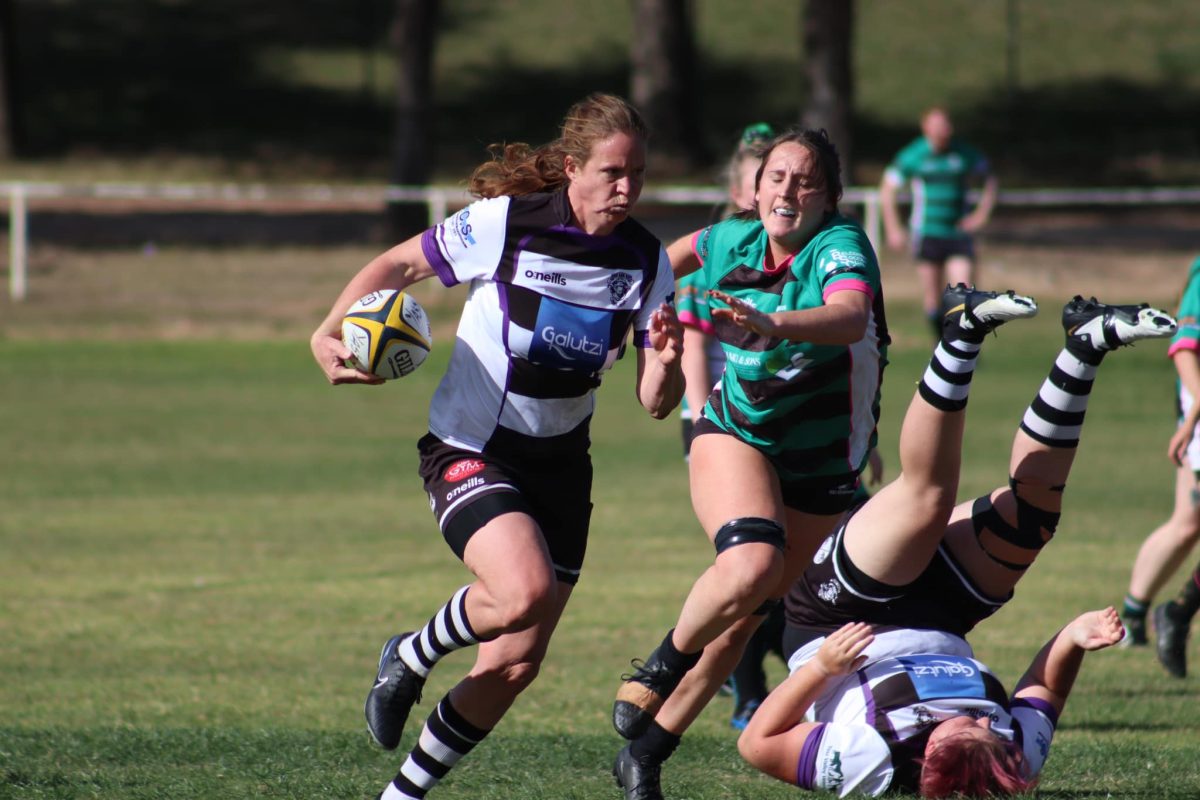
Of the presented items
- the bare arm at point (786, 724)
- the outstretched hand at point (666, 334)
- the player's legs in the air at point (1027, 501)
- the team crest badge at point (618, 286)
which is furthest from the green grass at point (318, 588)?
the team crest badge at point (618, 286)

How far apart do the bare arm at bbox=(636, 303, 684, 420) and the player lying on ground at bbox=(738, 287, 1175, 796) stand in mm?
881

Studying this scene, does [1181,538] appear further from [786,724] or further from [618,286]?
[618,286]

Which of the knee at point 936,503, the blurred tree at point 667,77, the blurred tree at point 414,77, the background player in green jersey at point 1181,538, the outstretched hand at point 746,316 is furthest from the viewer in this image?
the blurred tree at point 667,77

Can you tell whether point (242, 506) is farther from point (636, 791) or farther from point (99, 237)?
point (99, 237)

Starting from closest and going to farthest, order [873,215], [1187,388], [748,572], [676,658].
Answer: [748,572], [676,658], [1187,388], [873,215]

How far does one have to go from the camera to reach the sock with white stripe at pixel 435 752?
15.6 feet

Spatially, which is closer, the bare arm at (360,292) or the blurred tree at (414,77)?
the bare arm at (360,292)

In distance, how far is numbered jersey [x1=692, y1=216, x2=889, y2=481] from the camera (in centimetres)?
498

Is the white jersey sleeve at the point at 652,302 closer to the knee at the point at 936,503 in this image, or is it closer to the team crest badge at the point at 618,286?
the team crest badge at the point at 618,286

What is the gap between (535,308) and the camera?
4895 mm

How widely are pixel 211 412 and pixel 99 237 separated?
37.7 ft

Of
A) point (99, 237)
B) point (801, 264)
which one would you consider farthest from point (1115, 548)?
point (99, 237)

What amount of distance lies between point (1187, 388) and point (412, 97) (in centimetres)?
1818

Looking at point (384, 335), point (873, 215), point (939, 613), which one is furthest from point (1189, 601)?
point (873, 215)
